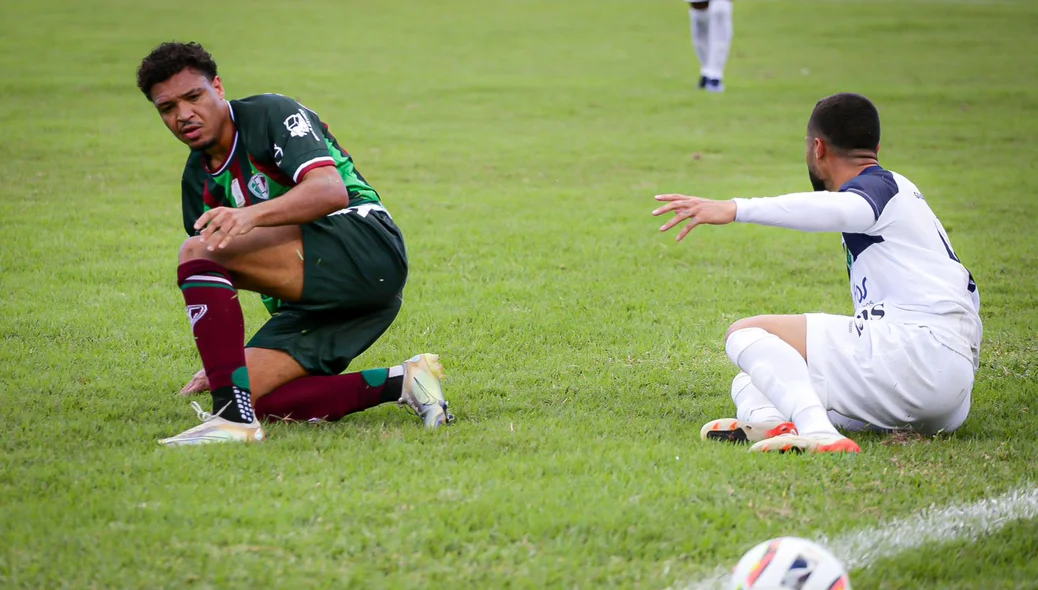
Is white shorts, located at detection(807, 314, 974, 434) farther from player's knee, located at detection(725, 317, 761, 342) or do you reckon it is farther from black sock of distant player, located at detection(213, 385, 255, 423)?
black sock of distant player, located at detection(213, 385, 255, 423)

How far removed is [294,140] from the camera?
13.3 ft

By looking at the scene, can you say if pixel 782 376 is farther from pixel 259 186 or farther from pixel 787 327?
pixel 259 186

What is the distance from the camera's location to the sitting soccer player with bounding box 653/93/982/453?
3.87m

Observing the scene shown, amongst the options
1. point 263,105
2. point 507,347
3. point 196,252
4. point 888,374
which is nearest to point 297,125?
point 263,105

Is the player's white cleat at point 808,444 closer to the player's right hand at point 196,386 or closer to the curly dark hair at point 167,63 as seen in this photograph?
the player's right hand at point 196,386

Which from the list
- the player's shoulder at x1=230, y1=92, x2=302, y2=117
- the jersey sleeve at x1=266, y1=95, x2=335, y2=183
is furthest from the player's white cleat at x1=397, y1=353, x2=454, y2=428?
the player's shoulder at x1=230, y1=92, x2=302, y2=117

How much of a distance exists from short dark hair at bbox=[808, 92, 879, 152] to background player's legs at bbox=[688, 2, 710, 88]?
11002mm

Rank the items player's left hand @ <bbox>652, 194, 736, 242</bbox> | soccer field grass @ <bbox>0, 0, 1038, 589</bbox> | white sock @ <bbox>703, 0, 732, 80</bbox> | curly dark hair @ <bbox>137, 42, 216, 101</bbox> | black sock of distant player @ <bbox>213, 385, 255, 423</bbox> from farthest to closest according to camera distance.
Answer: white sock @ <bbox>703, 0, 732, 80</bbox> → curly dark hair @ <bbox>137, 42, 216, 101</bbox> → black sock of distant player @ <bbox>213, 385, 255, 423</bbox> → player's left hand @ <bbox>652, 194, 736, 242</bbox> → soccer field grass @ <bbox>0, 0, 1038, 589</bbox>

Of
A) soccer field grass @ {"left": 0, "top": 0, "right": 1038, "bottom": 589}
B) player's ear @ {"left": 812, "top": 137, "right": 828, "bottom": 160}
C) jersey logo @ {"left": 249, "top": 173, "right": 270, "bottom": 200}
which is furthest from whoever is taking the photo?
jersey logo @ {"left": 249, "top": 173, "right": 270, "bottom": 200}

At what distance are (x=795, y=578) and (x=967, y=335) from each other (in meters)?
1.73

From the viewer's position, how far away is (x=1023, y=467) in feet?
12.1

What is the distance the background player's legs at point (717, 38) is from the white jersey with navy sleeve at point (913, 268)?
36.3 ft

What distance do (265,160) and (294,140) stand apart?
20 cm

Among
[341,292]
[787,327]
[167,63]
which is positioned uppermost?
[167,63]
